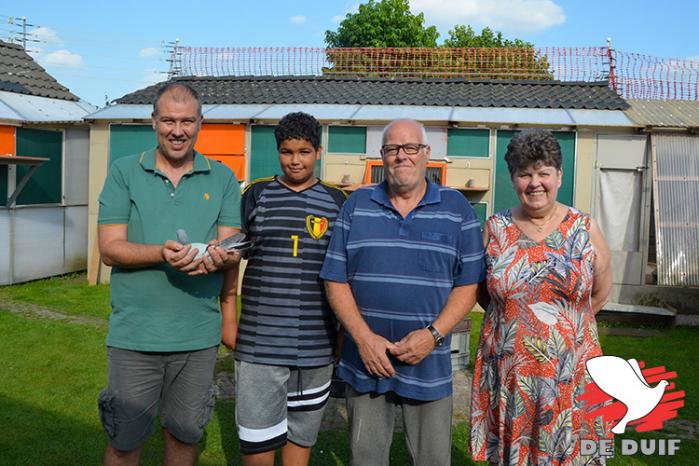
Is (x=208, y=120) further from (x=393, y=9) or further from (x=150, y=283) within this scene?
(x=393, y=9)

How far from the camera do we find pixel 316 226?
9.49ft

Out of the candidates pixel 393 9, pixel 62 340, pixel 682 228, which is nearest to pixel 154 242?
pixel 62 340

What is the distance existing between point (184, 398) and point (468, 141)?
799 centimetres

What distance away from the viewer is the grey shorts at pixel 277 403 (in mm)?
2857

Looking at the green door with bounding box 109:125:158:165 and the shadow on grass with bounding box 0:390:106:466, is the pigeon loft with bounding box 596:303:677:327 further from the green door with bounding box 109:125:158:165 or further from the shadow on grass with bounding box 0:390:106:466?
the green door with bounding box 109:125:158:165

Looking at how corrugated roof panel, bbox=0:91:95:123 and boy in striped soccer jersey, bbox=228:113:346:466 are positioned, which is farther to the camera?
corrugated roof panel, bbox=0:91:95:123

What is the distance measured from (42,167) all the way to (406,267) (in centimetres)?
1068

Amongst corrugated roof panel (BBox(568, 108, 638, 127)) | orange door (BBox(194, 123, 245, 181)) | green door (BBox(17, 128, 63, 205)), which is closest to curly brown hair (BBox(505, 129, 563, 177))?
corrugated roof panel (BBox(568, 108, 638, 127))

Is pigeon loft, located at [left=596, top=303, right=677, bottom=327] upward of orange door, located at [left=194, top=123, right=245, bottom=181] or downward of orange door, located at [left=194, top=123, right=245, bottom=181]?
downward

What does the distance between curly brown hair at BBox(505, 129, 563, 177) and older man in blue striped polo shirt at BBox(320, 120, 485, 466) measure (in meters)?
→ 0.32

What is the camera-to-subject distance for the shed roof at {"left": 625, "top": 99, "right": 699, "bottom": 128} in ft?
31.1

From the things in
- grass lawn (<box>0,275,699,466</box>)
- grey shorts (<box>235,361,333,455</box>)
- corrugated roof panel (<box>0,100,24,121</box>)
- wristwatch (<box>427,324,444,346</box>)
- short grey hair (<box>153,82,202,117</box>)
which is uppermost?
corrugated roof panel (<box>0,100,24,121</box>)

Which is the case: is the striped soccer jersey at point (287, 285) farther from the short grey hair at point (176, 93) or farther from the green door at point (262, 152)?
the green door at point (262, 152)

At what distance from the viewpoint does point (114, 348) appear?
270cm
